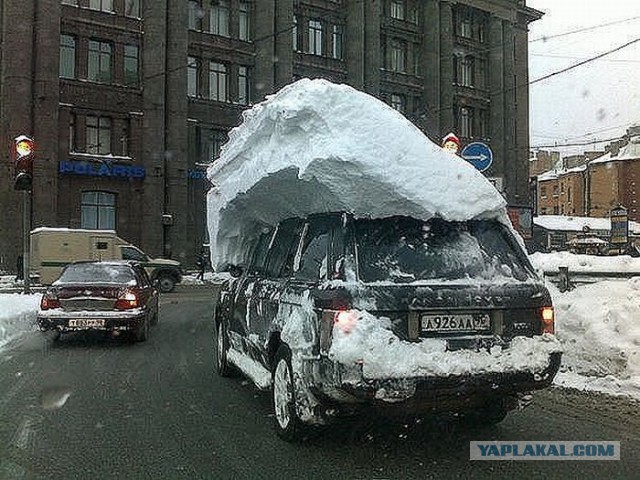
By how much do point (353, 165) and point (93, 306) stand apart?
706cm

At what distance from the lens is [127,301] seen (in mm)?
11555

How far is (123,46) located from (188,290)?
1592 centimetres

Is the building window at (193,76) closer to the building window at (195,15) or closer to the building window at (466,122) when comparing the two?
the building window at (195,15)

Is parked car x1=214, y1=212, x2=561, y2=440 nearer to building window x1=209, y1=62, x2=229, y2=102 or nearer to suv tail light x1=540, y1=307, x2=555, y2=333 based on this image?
suv tail light x1=540, y1=307, x2=555, y2=333

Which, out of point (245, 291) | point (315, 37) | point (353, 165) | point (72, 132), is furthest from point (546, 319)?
point (315, 37)

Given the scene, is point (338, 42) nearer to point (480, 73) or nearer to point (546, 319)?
point (480, 73)

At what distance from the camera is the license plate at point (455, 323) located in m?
5.17

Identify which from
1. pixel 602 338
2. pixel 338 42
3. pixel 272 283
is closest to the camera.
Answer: pixel 272 283

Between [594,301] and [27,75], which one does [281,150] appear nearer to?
[594,301]

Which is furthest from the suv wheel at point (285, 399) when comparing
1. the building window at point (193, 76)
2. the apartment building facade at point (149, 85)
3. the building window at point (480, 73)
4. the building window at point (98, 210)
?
Answer: the building window at point (480, 73)

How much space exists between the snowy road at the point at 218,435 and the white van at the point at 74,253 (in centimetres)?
1835

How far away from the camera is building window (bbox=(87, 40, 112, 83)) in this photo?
124ft

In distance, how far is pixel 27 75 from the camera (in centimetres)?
3528

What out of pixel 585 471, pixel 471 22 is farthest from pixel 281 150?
pixel 471 22
